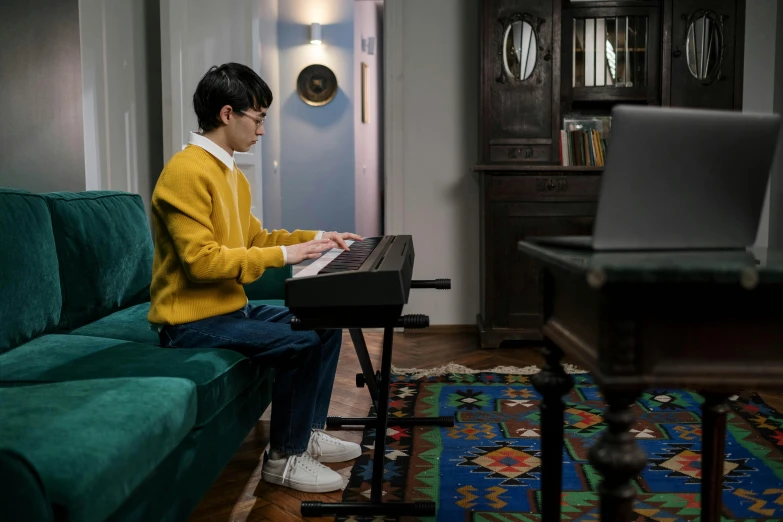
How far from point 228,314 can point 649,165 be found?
4.32 ft

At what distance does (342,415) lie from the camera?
8.74 feet

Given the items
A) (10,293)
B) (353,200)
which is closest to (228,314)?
(10,293)

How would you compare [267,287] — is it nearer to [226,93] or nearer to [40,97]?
[226,93]

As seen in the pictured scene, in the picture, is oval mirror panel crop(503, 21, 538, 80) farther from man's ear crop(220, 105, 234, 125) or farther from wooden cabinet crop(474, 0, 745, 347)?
man's ear crop(220, 105, 234, 125)

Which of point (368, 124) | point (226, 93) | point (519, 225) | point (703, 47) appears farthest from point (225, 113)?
point (368, 124)

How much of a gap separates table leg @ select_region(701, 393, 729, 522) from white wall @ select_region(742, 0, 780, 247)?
313 centimetres

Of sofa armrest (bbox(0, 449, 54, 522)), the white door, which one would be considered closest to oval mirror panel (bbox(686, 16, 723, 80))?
the white door

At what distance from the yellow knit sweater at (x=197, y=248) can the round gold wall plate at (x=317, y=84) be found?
499 cm

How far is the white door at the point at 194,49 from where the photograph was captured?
335 centimetres

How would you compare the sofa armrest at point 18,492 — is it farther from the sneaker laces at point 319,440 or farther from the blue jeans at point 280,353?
the sneaker laces at point 319,440

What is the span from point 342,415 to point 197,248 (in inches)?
41.7

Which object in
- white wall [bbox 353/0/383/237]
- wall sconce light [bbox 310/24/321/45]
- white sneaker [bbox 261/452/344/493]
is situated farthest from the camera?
white wall [bbox 353/0/383/237]

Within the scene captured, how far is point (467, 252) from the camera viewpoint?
4.29 m

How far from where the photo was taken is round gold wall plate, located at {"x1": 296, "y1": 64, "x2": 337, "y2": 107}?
6879mm
